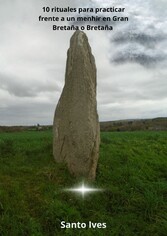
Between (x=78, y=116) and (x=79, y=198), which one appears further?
(x=78, y=116)

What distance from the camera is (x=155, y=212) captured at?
9.47 m

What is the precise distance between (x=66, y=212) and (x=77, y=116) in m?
3.54

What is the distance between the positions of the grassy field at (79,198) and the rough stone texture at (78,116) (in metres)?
0.57

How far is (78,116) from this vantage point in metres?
11.3

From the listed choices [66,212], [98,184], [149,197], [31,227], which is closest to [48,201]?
[66,212]

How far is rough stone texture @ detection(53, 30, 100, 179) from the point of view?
439 inches

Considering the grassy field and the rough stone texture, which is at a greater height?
the rough stone texture

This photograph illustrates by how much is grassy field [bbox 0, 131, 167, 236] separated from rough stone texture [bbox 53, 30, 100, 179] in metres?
0.57

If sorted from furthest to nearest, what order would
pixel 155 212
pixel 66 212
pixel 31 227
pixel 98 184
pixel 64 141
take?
pixel 64 141
pixel 98 184
pixel 155 212
pixel 66 212
pixel 31 227

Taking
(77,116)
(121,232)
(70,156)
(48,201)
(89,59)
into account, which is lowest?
(121,232)

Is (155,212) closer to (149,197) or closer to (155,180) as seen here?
(149,197)

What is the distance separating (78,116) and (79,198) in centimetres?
284

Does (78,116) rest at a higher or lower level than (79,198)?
higher

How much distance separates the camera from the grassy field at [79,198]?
8492mm
